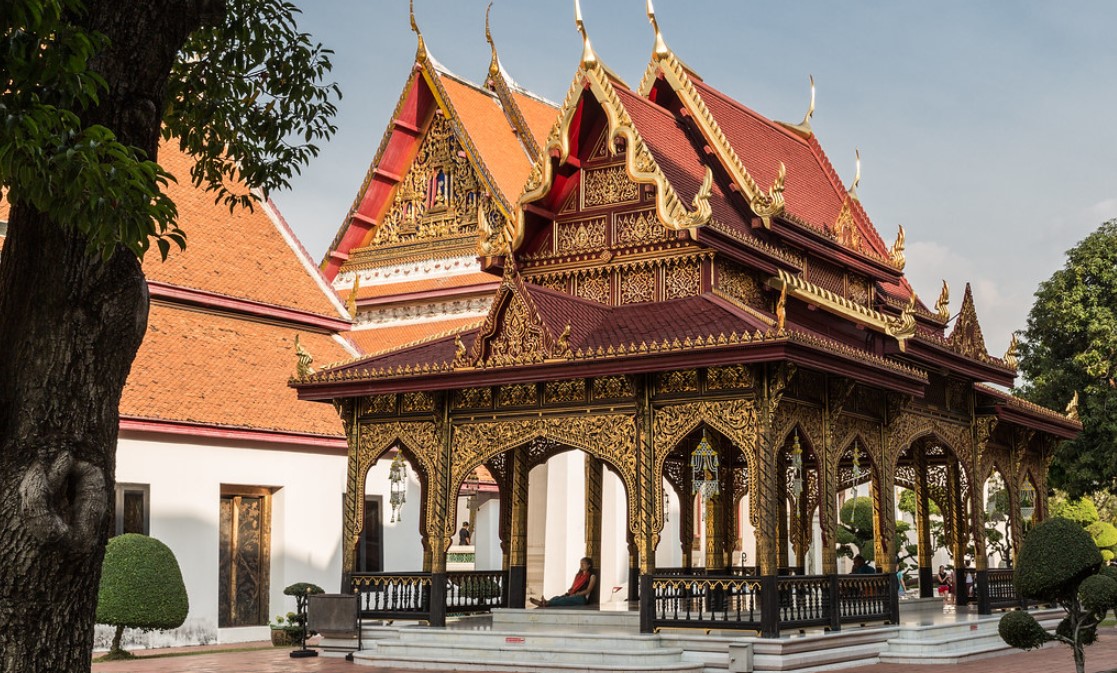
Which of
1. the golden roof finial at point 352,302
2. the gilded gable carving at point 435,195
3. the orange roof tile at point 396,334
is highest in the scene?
the gilded gable carving at point 435,195

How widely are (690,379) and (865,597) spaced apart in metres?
3.44

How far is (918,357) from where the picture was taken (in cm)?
1722

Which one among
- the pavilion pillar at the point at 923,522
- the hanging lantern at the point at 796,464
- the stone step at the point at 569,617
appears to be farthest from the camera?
the pavilion pillar at the point at 923,522

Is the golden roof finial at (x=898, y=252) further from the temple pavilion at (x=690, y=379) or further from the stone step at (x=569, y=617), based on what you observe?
the stone step at (x=569, y=617)

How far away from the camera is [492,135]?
25.9 m

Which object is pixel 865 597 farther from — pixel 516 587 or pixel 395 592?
pixel 395 592

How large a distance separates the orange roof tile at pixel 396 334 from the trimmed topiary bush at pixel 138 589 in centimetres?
867

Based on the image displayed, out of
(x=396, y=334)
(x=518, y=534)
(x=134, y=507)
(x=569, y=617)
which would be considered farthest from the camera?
(x=396, y=334)

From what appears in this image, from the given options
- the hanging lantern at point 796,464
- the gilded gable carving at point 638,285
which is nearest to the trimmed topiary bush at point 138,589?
the gilded gable carving at point 638,285

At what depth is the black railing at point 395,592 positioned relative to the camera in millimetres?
15352

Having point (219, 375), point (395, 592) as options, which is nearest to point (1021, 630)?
point (395, 592)

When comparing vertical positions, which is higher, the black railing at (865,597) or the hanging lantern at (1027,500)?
the hanging lantern at (1027,500)

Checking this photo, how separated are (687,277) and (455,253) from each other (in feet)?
34.1

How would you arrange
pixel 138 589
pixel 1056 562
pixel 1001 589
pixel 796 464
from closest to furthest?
pixel 1056 562
pixel 796 464
pixel 138 589
pixel 1001 589
